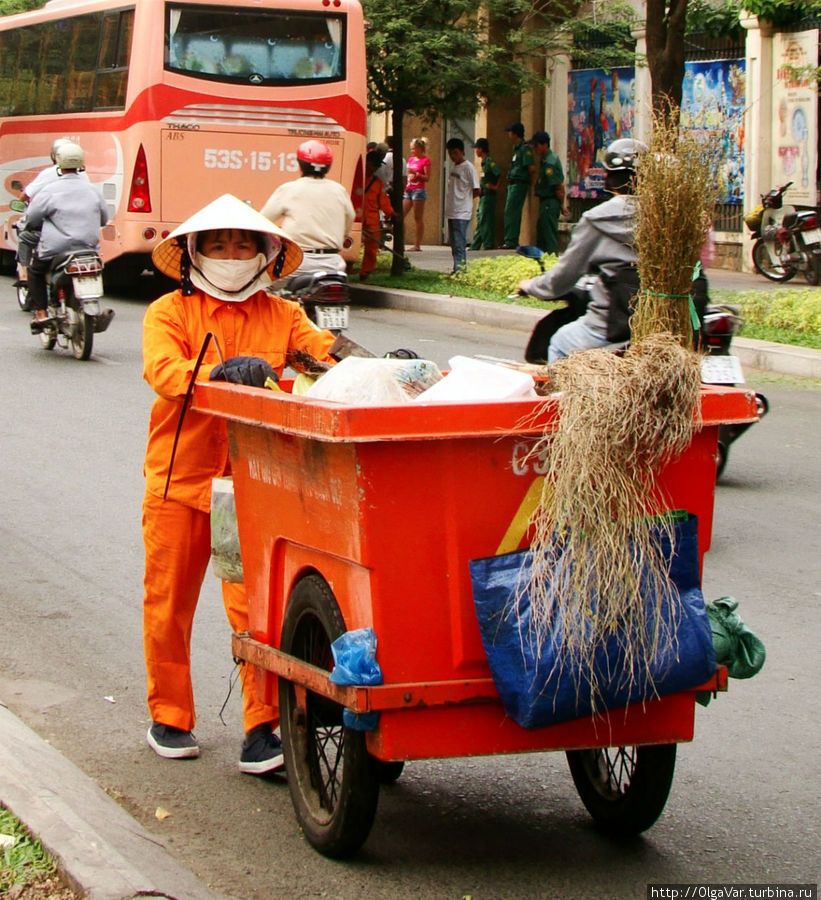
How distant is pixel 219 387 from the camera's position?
4.09 meters

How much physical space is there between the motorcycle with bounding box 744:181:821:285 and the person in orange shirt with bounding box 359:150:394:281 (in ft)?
15.8

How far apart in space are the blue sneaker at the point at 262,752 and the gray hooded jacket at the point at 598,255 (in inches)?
111

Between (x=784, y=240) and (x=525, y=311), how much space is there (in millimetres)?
4000

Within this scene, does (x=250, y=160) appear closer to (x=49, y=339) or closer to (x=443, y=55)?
(x=443, y=55)

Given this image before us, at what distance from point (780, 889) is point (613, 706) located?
691 millimetres

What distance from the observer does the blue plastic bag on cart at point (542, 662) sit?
11.3 feet

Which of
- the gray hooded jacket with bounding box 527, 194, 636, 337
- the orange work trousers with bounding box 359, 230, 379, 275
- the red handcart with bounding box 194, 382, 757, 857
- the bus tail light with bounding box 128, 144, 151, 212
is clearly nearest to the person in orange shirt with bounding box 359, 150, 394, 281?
the orange work trousers with bounding box 359, 230, 379, 275

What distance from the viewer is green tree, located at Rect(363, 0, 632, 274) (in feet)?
60.1

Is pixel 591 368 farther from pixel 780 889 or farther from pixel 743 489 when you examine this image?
pixel 743 489

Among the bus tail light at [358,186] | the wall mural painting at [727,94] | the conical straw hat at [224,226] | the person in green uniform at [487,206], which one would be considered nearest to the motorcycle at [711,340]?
the conical straw hat at [224,226]

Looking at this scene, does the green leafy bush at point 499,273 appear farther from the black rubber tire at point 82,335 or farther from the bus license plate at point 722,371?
the bus license plate at point 722,371

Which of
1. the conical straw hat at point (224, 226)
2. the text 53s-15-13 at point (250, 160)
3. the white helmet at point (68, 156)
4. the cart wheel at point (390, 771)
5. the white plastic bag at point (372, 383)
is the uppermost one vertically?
the text 53s-15-13 at point (250, 160)

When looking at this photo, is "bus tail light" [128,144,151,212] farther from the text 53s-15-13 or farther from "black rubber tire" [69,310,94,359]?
"black rubber tire" [69,310,94,359]

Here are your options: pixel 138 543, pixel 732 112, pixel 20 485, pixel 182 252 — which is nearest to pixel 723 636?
pixel 182 252
